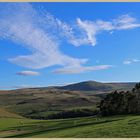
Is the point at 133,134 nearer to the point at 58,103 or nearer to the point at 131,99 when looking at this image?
the point at 131,99

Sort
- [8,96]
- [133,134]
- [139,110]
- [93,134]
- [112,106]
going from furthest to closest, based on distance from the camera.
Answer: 1. [8,96]
2. [112,106]
3. [139,110]
4. [93,134]
5. [133,134]

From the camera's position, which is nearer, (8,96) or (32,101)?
(32,101)

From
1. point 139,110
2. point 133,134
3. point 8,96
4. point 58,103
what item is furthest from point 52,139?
point 8,96

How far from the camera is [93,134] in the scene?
Answer: 22.0m

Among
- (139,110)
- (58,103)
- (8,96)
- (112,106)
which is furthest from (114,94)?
(8,96)

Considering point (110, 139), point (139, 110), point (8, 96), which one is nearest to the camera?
point (110, 139)

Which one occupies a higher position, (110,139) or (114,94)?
(114,94)

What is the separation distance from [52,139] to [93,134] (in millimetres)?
2454

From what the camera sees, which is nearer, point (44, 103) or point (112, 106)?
point (112, 106)

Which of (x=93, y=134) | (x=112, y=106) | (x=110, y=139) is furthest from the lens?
(x=112, y=106)

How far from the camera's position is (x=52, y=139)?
20.7 meters

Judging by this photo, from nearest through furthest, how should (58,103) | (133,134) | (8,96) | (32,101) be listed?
(133,134), (58,103), (32,101), (8,96)

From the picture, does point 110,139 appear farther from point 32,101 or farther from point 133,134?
point 32,101

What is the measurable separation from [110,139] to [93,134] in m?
2.74
